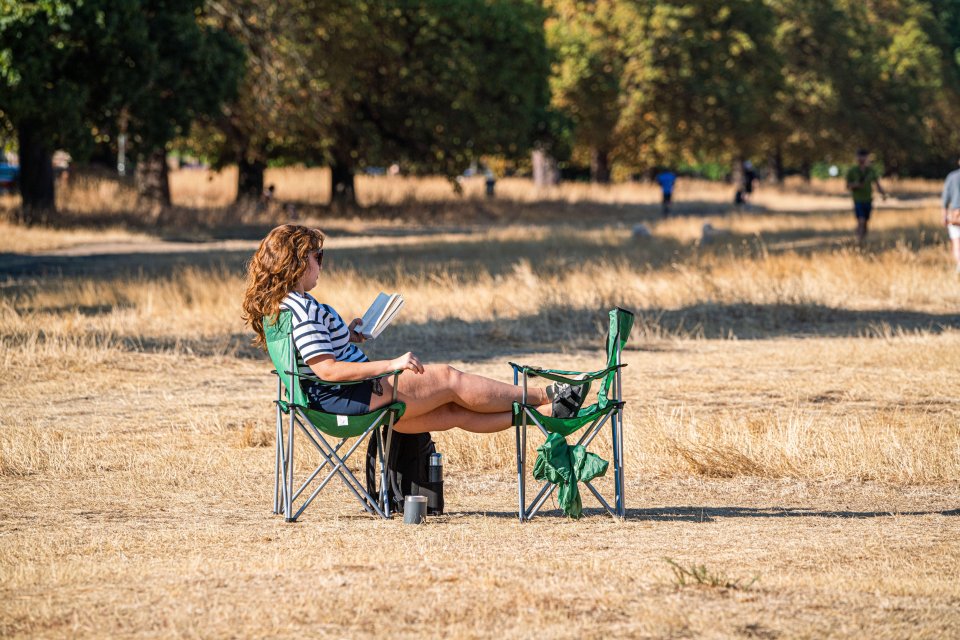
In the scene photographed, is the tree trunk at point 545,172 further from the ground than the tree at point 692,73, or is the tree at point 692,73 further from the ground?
the tree at point 692,73

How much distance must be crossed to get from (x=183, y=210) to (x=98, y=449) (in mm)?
24397

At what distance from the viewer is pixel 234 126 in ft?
108

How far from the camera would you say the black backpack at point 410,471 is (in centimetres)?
677

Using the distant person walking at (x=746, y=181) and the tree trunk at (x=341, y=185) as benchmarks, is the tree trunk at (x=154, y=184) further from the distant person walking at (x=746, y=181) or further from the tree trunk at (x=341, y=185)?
the distant person walking at (x=746, y=181)

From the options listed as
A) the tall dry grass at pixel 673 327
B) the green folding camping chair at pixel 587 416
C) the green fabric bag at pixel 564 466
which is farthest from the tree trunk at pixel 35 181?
the green fabric bag at pixel 564 466

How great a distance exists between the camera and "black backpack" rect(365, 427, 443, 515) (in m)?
6.77

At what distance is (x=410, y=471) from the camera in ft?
22.2

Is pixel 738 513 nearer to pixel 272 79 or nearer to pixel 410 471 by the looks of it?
pixel 410 471

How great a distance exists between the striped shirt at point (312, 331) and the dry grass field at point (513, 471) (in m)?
0.75

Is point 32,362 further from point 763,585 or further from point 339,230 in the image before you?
point 339,230

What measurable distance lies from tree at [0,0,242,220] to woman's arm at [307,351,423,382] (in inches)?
703

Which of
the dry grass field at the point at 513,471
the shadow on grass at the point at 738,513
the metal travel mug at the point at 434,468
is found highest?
the metal travel mug at the point at 434,468

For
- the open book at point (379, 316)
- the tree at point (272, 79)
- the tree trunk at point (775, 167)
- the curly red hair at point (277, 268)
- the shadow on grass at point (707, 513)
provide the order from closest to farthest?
1. the curly red hair at point (277, 268)
2. the open book at point (379, 316)
3. the shadow on grass at point (707, 513)
4. the tree at point (272, 79)
5. the tree trunk at point (775, 167)

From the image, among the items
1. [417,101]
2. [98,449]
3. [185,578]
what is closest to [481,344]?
[98,449]
